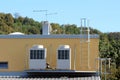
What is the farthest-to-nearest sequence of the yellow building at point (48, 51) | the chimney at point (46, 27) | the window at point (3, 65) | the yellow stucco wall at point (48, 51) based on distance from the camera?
the chimney at point (46, 27)
the window at point (3, 65)
the yellow stucco wall at point (48, 51)
the yellow building at point (48, 51)

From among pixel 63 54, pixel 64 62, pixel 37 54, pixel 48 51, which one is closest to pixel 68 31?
pixel 48 51

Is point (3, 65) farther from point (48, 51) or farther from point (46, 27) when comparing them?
point (46, 27)

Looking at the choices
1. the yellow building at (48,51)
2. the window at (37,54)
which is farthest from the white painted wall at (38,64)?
the yellow building at (48,51)

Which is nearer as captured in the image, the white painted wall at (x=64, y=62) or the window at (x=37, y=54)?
the white painted wall at (x=64, y=62)

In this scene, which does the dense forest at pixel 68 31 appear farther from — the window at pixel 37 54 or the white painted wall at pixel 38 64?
the white painted wall at pixel 38 64

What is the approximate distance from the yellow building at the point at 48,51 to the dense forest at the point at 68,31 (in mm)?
8430

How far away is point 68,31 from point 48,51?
5603 centimetres

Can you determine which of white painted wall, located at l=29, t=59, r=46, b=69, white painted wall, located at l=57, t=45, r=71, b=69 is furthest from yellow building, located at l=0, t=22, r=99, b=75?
white painted wall, located at l=29, t=59, r=46, b=69

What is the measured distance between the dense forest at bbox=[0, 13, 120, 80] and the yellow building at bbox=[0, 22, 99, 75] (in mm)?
8430

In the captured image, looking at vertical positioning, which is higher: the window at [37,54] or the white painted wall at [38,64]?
the window at [37,54]

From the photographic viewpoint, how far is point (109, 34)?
120125 mm

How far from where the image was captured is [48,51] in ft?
143

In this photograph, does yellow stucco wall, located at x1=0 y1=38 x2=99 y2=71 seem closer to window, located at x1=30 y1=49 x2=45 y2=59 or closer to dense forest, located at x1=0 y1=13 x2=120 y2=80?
window, located at x1=30 y1=49 x2=45 y2=59

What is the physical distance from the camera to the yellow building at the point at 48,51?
141 feet
